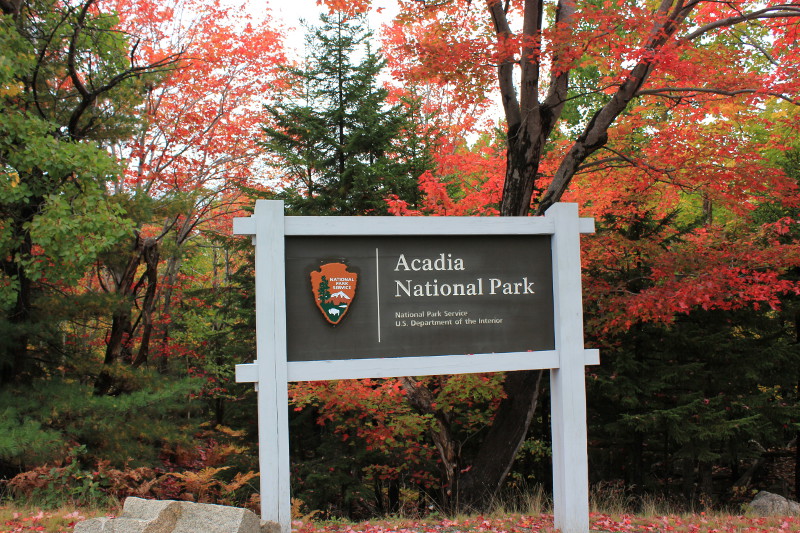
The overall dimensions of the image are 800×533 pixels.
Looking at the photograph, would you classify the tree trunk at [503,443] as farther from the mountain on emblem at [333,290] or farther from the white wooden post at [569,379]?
the mountain on emblem at [333,290]

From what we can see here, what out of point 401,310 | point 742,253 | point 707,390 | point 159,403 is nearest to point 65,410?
point 159,403

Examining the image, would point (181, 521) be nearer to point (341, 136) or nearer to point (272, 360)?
point (272, 360)

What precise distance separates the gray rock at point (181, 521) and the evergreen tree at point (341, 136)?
28.1 ft

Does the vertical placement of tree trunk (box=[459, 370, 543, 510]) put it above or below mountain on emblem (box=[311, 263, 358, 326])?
below

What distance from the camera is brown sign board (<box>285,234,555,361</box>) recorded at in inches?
170

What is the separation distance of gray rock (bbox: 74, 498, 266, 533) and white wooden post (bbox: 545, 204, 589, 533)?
2373 millimetres

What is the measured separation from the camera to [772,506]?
9805 millimetres

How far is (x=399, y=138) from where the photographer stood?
43.2ft

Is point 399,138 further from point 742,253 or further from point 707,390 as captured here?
point 707,390

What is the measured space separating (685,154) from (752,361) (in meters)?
4.72

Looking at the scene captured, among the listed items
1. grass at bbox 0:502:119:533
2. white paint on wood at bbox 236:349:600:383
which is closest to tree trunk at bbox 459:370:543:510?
white paint on wood at bbox 236:349:600:383

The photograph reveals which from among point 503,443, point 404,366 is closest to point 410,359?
point 404,366

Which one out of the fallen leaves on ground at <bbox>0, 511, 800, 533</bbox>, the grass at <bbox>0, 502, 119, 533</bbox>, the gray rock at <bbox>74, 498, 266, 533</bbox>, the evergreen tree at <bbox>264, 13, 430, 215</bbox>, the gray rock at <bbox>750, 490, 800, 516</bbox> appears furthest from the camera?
the evergreen tree at <bbox>264, 13, 430, 215</bbox>

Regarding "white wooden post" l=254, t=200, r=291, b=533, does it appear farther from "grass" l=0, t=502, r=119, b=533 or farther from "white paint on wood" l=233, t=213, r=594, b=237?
"grass" l=0, t=502, r=119, b=533
